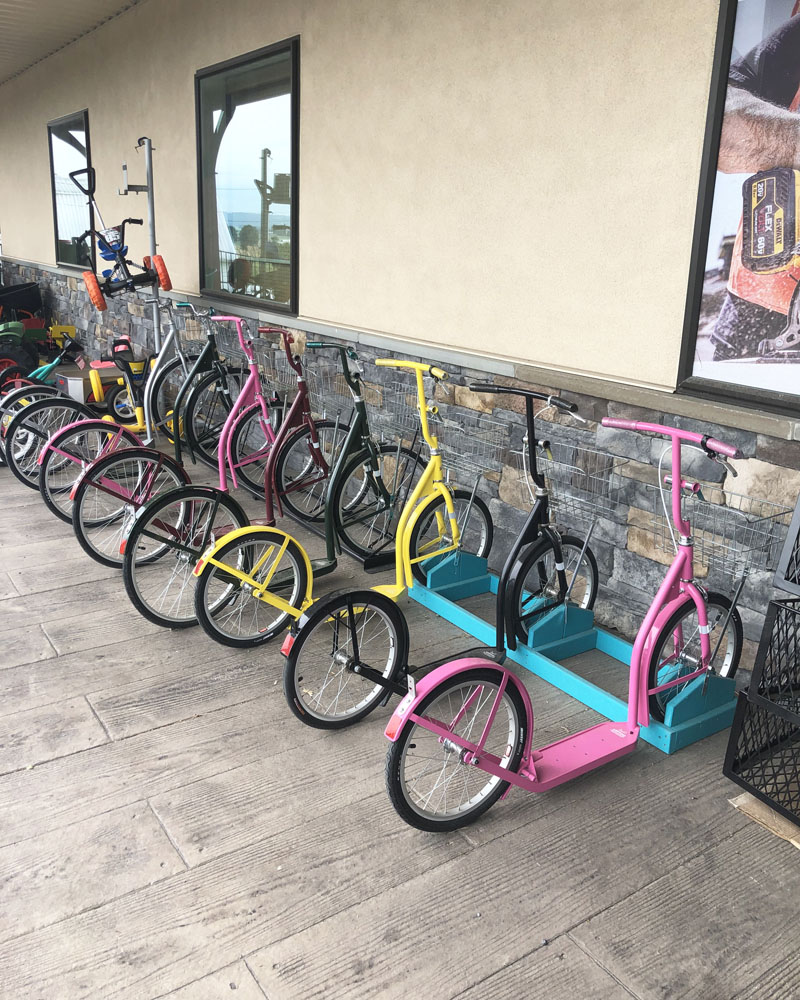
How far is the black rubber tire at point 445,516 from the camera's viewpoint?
3.31m

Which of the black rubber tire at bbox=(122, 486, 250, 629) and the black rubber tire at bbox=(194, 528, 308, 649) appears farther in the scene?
the black rubber tire at bbox=(122, 486, 250, 629)

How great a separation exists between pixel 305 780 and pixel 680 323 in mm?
1883

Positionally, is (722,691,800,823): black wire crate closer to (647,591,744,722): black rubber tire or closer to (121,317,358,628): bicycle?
(647,591,744,722): black rubber tire

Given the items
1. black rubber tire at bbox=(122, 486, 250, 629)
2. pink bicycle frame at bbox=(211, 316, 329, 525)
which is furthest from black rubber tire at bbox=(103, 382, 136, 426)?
black rubber tire at bbox=(122, 486, 250, 629)

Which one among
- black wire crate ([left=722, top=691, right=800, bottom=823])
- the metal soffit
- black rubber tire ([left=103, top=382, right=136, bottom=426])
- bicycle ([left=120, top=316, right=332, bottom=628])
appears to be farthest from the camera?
the metal soffit

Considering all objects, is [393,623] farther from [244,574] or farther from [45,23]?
[45,23]

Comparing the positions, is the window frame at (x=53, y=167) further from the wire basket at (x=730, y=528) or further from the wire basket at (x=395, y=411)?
the wire basket at (x=730, y=528)

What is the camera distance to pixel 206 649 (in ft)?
10.0

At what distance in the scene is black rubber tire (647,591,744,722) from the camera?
2.37 m

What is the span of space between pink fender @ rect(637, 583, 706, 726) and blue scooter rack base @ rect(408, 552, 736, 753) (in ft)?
0.35

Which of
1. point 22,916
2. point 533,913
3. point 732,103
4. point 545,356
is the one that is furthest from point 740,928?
point 732,103

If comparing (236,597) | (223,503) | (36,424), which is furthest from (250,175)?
(236,597)

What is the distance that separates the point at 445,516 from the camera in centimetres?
337

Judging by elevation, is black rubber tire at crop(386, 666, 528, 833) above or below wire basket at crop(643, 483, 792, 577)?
below
